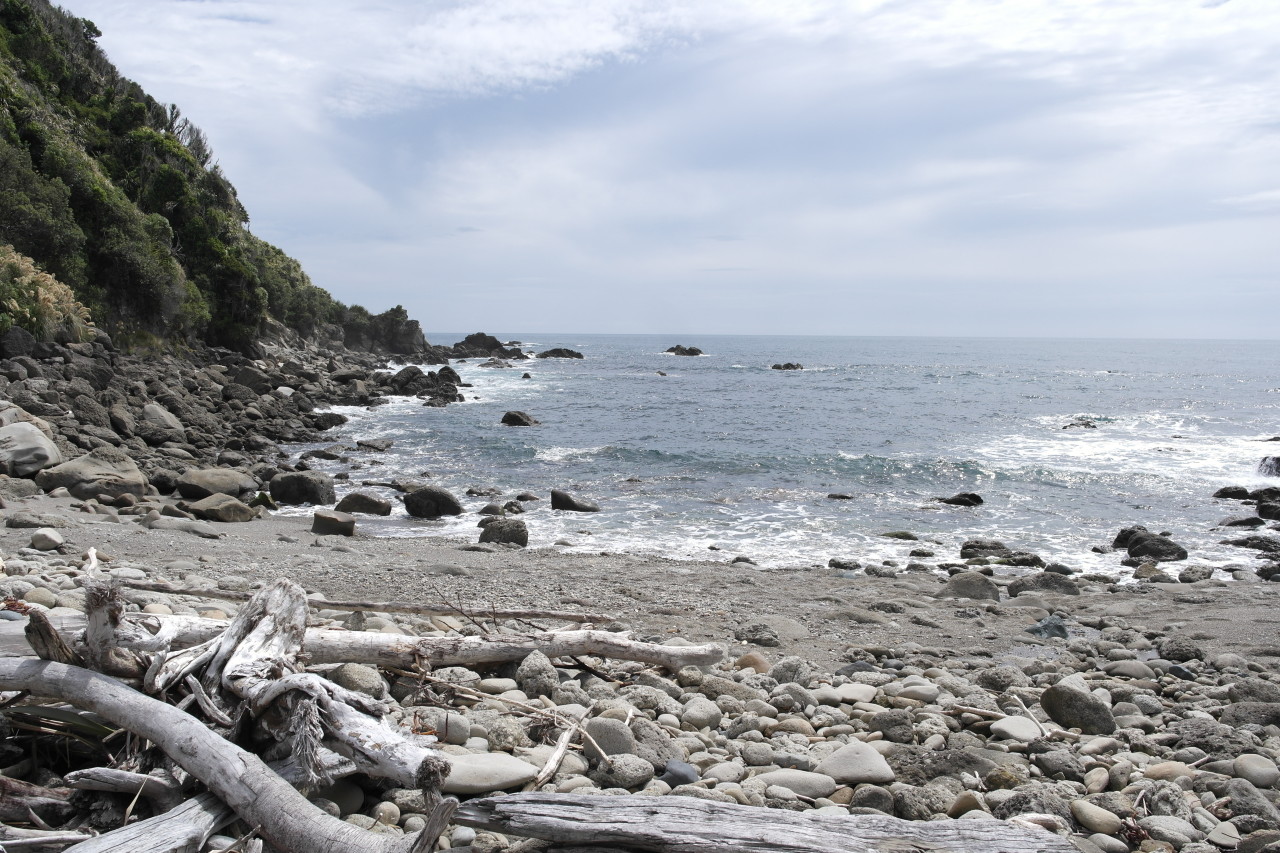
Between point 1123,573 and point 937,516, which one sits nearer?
point 1123,573

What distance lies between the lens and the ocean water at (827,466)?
15648 mm

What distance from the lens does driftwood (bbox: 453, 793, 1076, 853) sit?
2.79 metres

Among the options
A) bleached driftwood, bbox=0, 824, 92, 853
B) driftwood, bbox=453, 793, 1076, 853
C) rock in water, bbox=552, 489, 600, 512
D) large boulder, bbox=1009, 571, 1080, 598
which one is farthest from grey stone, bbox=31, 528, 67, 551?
large boulder, bbox=1009, 571, 1080, 598

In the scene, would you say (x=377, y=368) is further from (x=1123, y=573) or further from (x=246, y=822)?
(x=246, y=822)

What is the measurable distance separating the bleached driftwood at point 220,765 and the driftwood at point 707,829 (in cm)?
37

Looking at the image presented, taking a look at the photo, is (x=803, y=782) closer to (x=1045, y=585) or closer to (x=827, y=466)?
(x=1045, y=585)

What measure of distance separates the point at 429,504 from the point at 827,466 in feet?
40.4

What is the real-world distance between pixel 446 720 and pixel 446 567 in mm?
7251

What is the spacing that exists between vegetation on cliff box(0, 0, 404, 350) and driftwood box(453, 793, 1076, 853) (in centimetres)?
2699

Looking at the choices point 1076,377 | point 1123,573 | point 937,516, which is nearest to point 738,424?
point 937,516

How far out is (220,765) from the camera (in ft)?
9.61

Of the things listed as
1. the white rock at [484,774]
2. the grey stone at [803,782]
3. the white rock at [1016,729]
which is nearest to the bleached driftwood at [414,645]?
the white rock at [484,774]

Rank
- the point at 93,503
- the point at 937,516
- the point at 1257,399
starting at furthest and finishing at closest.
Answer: the point at 1257,399
the point at 937,516
the point at 93,503

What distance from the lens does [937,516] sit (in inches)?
699
